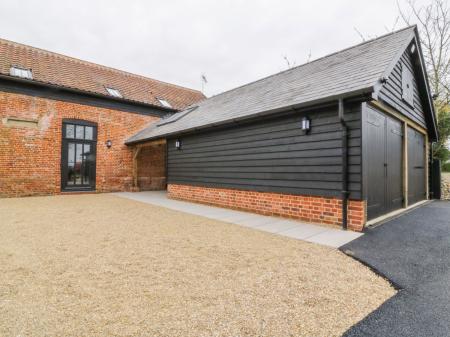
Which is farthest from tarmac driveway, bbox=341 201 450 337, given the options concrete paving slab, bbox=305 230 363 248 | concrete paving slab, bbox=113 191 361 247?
concrete paving slab, bbox=113 191 361 247

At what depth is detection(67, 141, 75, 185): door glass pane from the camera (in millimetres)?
10559

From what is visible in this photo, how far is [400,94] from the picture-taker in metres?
6.12

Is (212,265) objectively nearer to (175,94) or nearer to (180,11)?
(180,11)

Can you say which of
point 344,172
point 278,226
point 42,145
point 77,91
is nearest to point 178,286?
point 278,226

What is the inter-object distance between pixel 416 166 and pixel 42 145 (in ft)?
44.2

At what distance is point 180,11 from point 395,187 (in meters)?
10.9

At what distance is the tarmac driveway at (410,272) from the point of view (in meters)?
1.77

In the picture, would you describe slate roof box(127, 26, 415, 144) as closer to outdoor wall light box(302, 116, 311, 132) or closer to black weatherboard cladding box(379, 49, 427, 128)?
outdoor wall light box(302, 116, 311, 132)

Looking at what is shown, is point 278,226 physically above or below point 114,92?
below

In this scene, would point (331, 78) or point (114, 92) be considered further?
point (114, 92)

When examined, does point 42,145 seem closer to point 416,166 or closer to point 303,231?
point 303,231

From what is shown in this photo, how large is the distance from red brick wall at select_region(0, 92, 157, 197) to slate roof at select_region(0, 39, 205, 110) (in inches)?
37.1

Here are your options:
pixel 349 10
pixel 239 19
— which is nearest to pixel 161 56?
pixel 239 19

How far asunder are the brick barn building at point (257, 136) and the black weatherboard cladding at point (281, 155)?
0.08 ft
